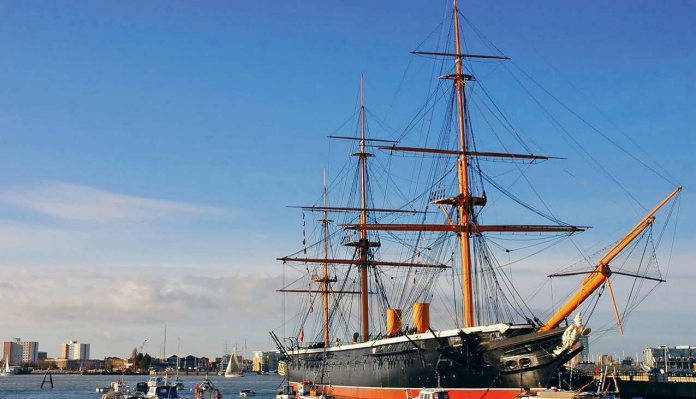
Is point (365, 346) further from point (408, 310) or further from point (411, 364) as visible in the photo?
point (411, 364)

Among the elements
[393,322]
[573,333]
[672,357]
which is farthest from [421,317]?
[672,357]

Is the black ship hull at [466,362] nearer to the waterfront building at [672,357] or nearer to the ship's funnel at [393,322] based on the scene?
the ship's funnel at [393,322]

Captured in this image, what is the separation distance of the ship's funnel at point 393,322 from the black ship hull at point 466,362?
4.76m

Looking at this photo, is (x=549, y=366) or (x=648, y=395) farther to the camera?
(x=648, y=395)

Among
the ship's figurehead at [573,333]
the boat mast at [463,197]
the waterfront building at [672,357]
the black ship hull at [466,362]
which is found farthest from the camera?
the waterfront building at [672,357]

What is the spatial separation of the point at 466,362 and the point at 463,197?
14598 millimetres

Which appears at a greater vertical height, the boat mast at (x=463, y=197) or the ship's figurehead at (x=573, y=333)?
the boat mast at (x=463, y=197)

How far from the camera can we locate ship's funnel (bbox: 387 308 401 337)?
69750 millimetres

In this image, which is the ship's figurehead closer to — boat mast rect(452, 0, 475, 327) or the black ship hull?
the black ship hull

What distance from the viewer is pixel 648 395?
231 feet

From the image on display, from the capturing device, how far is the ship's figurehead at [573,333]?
46.7 metres

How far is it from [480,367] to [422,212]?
694 inches

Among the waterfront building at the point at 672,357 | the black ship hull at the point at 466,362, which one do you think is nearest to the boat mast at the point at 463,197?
the black ship hull at the point at 466,362

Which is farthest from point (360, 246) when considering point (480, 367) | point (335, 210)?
point (480, 367)
